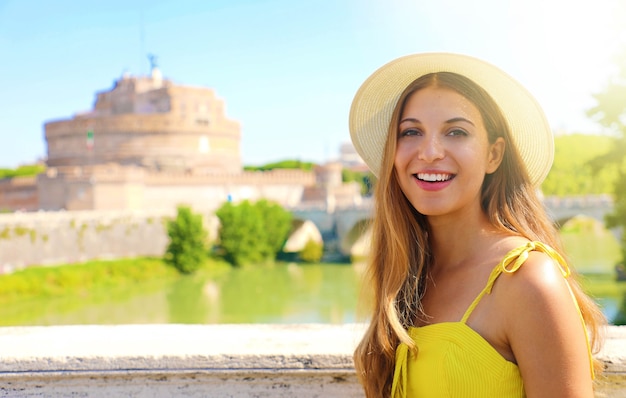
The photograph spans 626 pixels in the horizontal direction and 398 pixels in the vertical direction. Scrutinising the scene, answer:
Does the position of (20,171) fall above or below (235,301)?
above

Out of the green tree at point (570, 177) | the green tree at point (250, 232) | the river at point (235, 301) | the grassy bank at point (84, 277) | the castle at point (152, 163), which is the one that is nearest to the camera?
the river at point (235, 301)

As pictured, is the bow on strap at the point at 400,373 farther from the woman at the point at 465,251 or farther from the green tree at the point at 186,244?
the green tree at the point at 186,244

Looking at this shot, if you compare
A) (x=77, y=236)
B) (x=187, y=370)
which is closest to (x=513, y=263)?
(x=187, y=370)

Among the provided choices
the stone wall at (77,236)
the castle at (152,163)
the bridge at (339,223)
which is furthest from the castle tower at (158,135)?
the stone wall at (77,236)

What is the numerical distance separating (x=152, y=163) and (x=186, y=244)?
8.84 meters

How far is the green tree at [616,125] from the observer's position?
A: 8664mm

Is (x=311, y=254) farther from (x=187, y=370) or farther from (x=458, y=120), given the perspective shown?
(x=458, y=120)

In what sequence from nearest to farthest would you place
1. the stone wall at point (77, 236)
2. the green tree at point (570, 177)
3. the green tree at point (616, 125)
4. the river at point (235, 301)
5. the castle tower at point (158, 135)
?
the green tree at point (616, 125)
the river at point (235, 301)
the stone wall at point (77, 236)
the castle tower at point (158, 135)
the green tree at point (570, 177)

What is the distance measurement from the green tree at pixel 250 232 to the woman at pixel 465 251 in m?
16.7

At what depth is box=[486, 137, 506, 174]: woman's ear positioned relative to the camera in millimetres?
1050

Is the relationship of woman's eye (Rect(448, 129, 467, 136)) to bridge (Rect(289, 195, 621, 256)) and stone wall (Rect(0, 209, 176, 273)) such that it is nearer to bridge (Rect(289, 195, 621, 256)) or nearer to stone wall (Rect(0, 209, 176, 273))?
stone wall (Rect(0, 209, 176, 273))

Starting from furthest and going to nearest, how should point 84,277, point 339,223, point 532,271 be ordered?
point 339,223
point 84,277
point 532,271

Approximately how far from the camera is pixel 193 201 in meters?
22.1

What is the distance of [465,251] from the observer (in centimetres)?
105
